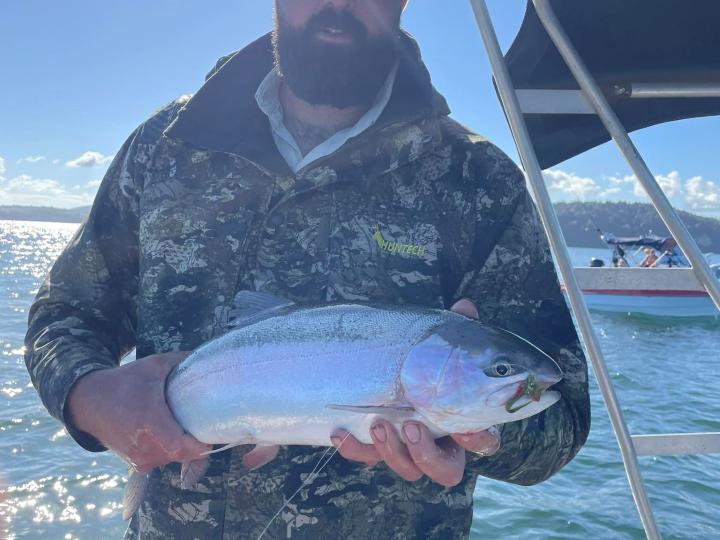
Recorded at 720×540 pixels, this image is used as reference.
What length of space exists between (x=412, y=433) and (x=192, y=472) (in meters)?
0.93

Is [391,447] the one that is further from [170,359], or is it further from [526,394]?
[170,359]

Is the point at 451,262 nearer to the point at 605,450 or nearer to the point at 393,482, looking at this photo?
the point at 393,482

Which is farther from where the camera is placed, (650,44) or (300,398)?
(650,44)

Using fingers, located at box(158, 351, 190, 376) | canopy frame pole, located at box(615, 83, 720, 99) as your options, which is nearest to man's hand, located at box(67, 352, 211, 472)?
fingers, located at box(158, 351, 190, 376)

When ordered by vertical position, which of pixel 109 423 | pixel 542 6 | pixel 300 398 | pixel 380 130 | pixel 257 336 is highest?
pixel 542 6

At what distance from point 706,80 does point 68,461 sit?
10.2 m

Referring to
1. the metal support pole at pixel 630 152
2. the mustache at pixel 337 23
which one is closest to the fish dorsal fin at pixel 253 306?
the mustache at pixel 337 23

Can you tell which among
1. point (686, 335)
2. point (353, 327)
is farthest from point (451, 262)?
point (686, 335)

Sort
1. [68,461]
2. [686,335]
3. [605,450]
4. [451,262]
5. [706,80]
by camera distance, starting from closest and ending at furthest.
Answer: [451,262]
[706,80]
[68,461]
[605,450]
[686,335]

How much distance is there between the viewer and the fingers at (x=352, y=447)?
2.27m

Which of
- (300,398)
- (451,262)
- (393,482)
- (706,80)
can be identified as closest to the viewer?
(300,398)

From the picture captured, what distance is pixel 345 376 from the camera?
2326 millimetres

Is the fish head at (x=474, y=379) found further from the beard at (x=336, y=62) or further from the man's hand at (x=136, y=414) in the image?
the beard at (x=336, y=62)

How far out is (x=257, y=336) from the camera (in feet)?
8.07
